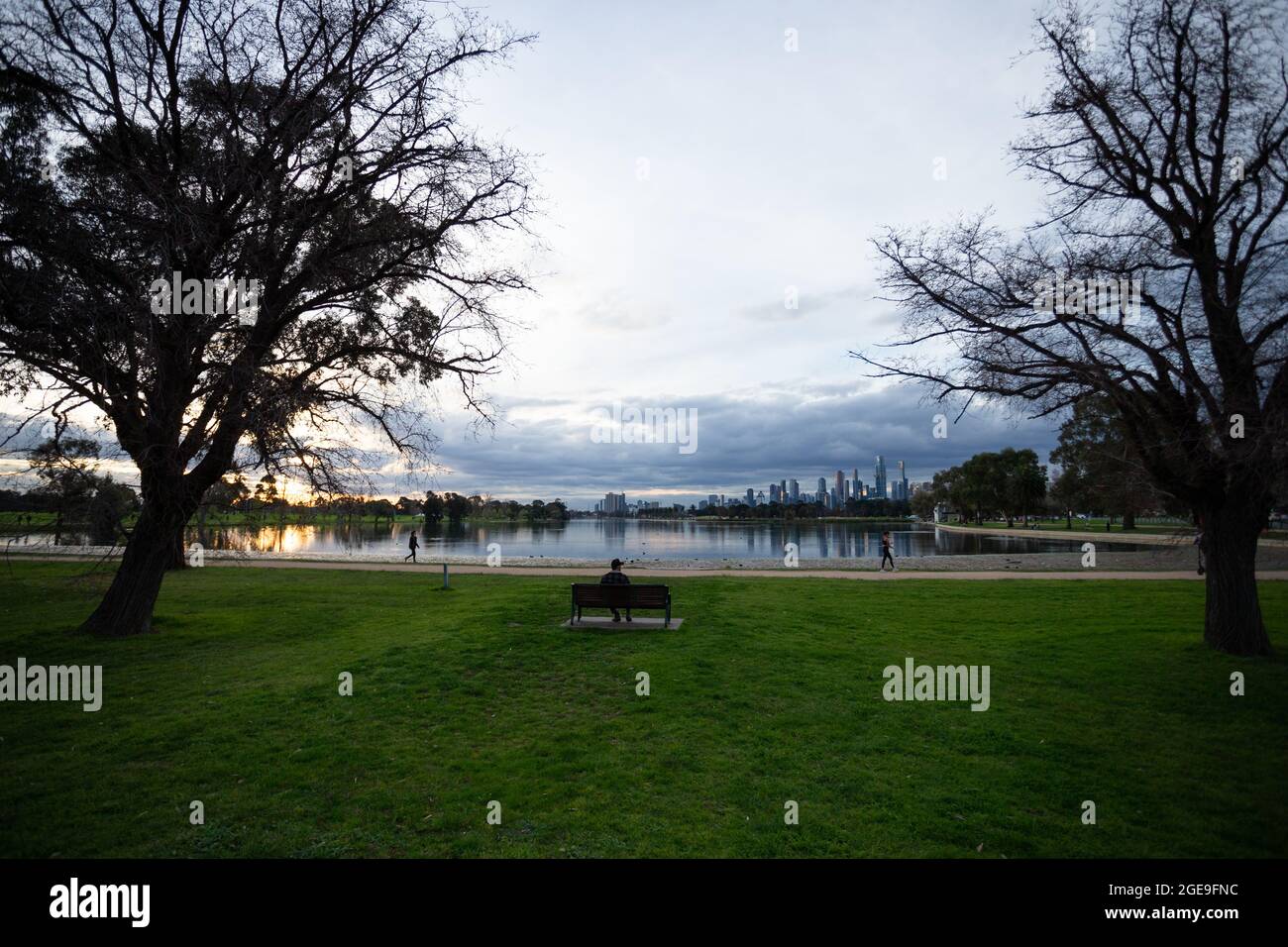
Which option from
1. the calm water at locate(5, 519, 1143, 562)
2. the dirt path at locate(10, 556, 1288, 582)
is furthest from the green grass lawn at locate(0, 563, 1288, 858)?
the dirt path at locate(10, 556, 1288, 582)

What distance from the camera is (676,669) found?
936cm

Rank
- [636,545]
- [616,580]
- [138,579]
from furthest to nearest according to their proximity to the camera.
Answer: [636,545], [616,580], [138,579]

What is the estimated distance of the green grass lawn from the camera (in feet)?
15.9

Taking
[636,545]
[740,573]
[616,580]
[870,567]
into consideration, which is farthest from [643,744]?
[636,545]

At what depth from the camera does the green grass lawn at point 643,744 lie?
4852mm

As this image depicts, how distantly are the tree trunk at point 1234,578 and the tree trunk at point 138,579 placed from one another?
1841 cm

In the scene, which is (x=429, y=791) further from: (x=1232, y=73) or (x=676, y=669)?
(x=1232, y=73)

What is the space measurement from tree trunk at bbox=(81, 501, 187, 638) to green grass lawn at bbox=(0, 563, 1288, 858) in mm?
582

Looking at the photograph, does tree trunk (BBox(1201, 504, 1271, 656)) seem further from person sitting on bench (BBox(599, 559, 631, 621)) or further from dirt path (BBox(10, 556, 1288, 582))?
dirt path (BBox(10, 556, 1288, 582))

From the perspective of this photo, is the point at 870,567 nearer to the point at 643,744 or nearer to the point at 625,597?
the point at 625,597

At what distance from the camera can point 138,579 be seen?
477 inches

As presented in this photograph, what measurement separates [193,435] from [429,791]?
354 inches

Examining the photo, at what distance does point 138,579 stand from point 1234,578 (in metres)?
19.8
